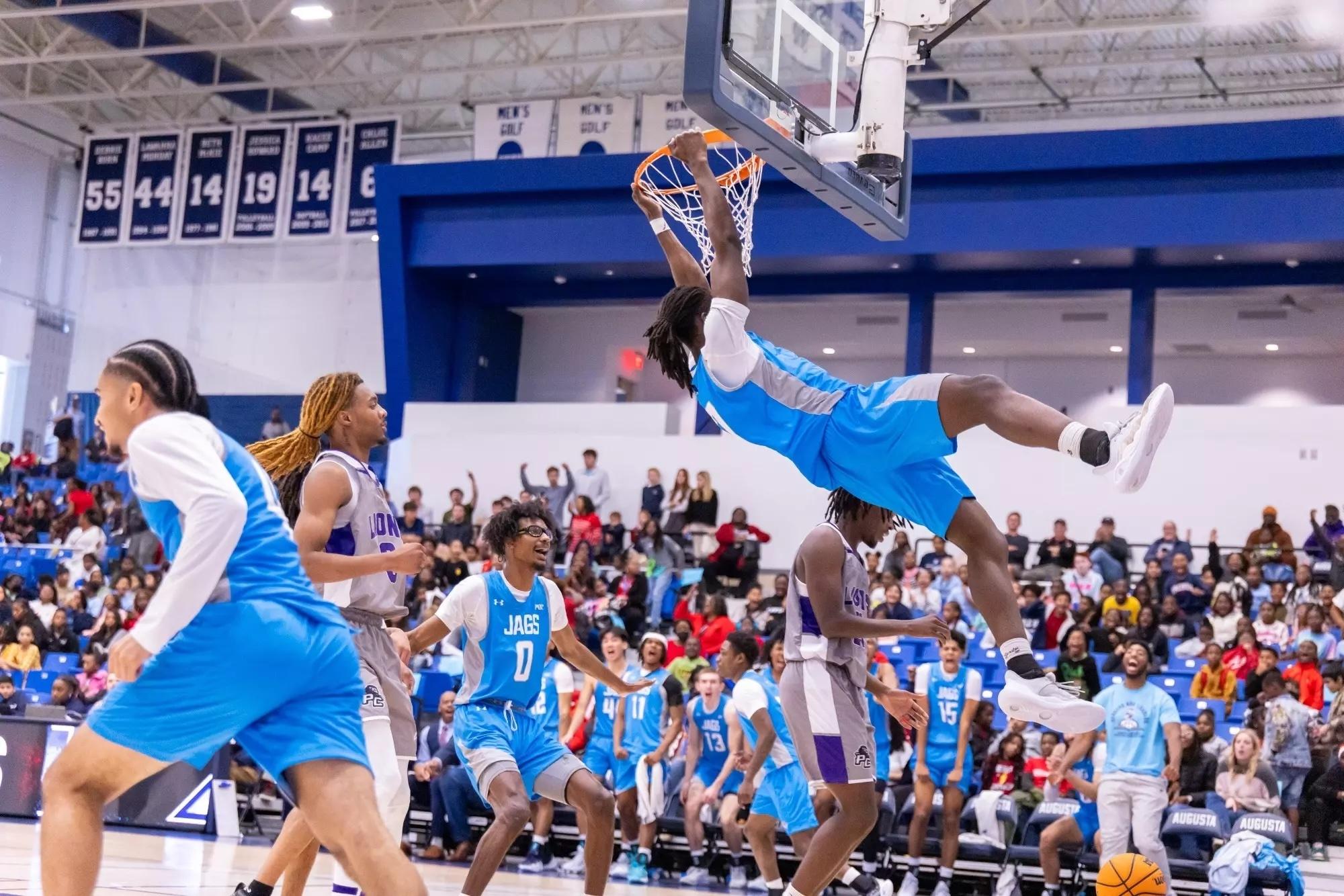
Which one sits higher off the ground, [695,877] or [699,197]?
[699,197]

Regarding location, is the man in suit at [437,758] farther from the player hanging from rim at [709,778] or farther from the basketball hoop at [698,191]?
the basketball hoop at [698,191]

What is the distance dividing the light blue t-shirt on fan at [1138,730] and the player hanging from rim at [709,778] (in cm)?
286

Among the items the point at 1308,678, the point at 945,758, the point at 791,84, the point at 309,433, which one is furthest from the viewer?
the point at 1308,678

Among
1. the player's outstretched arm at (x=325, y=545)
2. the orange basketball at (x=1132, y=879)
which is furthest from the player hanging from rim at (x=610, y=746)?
the player's outstretched arm at (x=325, y=545)

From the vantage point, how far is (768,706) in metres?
10.2

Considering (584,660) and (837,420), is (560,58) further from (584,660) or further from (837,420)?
(837,420)

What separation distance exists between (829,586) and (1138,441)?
2.00 metres

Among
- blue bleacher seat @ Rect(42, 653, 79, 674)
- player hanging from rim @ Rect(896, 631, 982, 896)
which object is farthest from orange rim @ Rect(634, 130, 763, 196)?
blue bleacher seat @ Rect(42, 653, 79, 674)

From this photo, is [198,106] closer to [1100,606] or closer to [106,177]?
[106,177]

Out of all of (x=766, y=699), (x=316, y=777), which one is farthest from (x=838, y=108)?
(x=316, y=777)

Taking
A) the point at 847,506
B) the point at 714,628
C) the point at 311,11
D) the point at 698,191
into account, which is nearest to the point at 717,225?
the point at 847,506

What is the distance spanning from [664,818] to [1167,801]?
400 centimetres

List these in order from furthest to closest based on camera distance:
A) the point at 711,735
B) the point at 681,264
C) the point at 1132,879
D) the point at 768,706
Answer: the point at 711,735 < the point at 768,706 < the point at 1132,879 < the point at 681,264

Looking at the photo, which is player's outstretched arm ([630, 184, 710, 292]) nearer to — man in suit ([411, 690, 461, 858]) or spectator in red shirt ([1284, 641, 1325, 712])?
man in suit ([411, 690, 461, 858])
